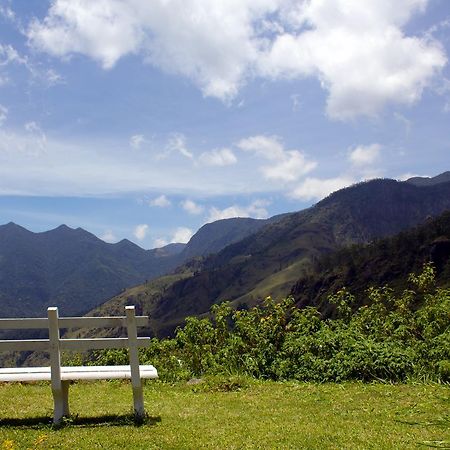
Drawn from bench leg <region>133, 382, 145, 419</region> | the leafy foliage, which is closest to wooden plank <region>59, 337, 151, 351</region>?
bench leg <region>133, 382, 145, 419</region>

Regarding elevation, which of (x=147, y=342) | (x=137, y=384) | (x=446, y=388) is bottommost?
(x=446, y=388)

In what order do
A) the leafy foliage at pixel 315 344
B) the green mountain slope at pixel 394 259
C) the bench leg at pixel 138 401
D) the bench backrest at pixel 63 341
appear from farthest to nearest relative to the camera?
1. the green mountain slope at pixel 394 259
2. the leafy foliage at pixel 315 344
3. the bench leg at pixel 138 401
4. the bench backrest at pixel 63 341

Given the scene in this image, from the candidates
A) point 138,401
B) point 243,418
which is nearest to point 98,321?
point 138,401

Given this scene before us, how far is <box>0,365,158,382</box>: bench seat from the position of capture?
878cm

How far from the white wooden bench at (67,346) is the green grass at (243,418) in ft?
2.16

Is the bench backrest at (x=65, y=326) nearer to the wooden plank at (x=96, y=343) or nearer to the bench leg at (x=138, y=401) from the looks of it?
the wooden plank at (x=96, y=343)

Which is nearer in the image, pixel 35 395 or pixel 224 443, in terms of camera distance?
pixel 224 443

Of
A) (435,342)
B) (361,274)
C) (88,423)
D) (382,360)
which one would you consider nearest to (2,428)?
(88,423)

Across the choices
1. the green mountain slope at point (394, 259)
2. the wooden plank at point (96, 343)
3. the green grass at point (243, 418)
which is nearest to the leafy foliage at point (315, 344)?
the green grass at point (243, 418)

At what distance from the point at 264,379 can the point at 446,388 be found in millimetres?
4966

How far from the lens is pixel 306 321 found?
15.6 metres

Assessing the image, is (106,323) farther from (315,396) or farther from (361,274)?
(361,274)

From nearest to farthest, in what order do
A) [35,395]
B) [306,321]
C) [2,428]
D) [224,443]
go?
1. [224,443]
2. [2,428]
3. [35,395]
4. [306,321]

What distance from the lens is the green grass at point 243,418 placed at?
311 inches
